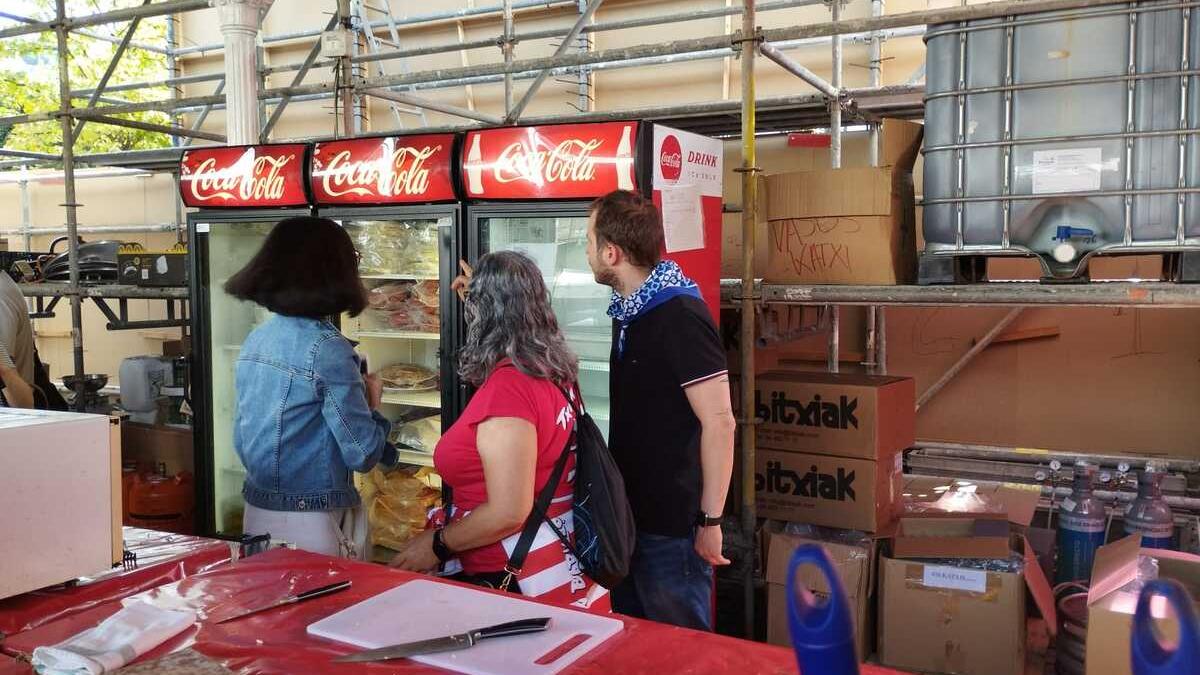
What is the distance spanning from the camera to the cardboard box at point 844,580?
11.4 feet

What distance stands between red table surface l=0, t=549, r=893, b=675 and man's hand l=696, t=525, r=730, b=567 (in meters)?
1.13

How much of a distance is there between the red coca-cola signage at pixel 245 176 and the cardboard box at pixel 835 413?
2264 mm

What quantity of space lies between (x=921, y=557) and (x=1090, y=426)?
2871 mm

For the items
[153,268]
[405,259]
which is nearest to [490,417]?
[405,259]

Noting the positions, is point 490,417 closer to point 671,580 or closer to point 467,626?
point 467,626

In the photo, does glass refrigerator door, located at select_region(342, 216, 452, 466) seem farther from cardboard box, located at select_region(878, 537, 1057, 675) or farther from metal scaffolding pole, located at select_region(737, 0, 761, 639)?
cardboard box, located at select_region(878, 537, 1057, 675)

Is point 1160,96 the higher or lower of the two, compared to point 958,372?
higher

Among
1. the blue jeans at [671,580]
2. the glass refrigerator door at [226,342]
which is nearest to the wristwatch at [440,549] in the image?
the blue jeans at [671,580]

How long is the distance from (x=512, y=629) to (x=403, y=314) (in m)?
3.31

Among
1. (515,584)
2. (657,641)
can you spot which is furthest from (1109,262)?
(657,641)

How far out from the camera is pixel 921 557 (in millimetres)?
3414

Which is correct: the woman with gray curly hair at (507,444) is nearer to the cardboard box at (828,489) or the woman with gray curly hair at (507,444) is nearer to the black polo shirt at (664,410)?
the black polo shirt at (664,410)

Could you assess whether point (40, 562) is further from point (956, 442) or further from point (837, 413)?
point (956, 442)

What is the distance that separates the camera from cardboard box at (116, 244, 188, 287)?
543 centimetres
